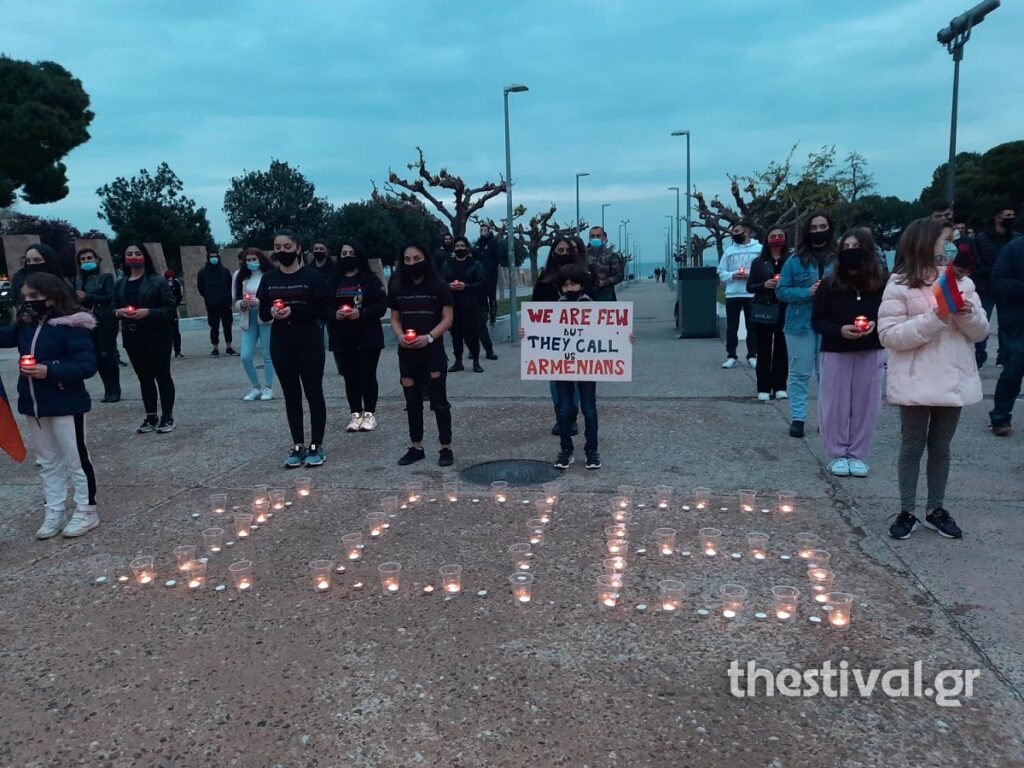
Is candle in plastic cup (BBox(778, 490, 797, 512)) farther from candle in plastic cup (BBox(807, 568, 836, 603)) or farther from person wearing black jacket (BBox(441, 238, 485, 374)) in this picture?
person wearing black jacket (BBox(441, 238, 485, 374))

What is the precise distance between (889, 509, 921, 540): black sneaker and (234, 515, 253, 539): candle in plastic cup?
387 centimetres

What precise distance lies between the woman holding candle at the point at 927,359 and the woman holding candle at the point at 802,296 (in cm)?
205

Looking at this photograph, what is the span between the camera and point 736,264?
9859 millimetres

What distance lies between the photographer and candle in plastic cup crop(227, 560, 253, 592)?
3.97 metres

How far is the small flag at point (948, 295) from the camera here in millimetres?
3992

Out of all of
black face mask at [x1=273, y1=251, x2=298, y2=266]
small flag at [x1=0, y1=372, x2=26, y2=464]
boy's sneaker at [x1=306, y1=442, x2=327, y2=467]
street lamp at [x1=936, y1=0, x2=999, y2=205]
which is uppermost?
street lamp at [x1=936, y1=0, x2=999, y2=205]

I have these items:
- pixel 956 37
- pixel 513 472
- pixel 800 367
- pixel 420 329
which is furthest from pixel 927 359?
pixel 956 37

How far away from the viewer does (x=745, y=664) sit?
3.06m

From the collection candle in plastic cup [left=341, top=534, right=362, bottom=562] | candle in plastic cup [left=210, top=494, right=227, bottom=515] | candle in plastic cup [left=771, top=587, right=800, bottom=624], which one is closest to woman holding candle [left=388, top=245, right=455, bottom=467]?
candle in plastic cup [left=210, top=494, right=227, bottom=515]

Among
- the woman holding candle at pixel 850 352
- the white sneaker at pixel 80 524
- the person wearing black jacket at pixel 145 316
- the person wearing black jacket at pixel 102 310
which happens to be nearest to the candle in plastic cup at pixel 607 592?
the woman holding candle at pixel 850 352

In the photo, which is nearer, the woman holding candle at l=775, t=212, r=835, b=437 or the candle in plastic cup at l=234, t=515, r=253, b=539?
the candle in plastic cup at l=234, t=515, r=253, b=539

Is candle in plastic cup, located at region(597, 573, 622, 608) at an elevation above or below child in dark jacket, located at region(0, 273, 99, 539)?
below

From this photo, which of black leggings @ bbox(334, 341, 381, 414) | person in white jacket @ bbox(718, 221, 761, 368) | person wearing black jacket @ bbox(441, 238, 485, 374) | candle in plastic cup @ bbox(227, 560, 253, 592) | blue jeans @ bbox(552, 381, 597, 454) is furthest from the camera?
person wearing black jacket @ bbox(441, 238, 485, 374)

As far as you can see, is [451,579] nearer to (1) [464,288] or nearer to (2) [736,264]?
(1) [464,288]
